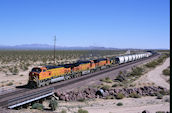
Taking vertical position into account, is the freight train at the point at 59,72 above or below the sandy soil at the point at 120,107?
above

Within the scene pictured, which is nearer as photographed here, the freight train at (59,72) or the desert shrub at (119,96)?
the desert shrub at (119,96)

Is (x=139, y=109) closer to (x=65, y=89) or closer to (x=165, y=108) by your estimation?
(x=165, y=108)

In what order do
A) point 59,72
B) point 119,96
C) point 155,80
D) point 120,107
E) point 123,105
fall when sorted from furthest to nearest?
1. point 59,72
2. point 155,80
3. point 119,96
4. point 123,105
5. point 120,107

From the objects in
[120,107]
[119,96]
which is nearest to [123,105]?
[120,107]

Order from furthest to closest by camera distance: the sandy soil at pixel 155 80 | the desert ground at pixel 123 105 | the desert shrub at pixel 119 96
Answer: the sandy soil at pixel 155 80, the desert shrub at pixel 119 96, the desert ground at pixel 123 105

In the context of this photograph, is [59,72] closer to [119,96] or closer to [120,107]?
[119,96]

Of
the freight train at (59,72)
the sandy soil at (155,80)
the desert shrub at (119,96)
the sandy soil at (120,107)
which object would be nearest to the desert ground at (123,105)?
the sandy soil at (120,107)

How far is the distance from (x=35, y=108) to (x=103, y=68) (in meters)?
34.6

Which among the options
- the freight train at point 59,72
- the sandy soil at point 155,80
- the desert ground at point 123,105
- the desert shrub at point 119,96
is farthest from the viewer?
the sandy soil at point 155,80

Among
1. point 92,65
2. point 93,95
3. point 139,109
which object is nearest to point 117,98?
point 93,95

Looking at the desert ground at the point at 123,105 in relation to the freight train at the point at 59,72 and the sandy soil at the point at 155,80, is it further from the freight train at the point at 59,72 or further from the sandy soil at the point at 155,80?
the freight train at the point at 59,72

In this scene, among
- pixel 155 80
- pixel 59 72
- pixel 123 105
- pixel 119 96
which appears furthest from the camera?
pixel 59 72

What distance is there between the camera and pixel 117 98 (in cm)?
2336

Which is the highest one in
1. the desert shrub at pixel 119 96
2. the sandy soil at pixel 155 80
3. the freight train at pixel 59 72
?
the freight train at pixel 59 72
